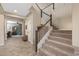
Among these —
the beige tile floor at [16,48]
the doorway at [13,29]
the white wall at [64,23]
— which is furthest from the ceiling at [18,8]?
the white wall at [64,23]

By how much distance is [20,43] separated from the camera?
2113 mm

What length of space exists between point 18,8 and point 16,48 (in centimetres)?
68

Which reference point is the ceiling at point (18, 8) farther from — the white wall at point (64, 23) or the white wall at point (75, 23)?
the white wall at point (75, 23)


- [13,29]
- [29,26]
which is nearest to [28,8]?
[29,26]

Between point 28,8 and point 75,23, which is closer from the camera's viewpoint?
point 75,23

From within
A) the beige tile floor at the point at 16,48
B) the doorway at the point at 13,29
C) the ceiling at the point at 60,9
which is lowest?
the beige tile floor at the point at 16,48

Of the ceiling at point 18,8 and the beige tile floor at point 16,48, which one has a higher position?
the ceiling at point 18,8

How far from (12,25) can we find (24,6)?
1.24 feet

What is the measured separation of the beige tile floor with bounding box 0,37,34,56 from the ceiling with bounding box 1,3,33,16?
0.45m

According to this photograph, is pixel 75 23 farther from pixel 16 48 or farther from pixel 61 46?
pixel 16 48

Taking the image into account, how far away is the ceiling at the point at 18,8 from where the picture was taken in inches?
71.7

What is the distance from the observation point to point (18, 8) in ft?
6.26

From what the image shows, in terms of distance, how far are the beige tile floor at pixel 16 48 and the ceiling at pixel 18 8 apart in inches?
17.9

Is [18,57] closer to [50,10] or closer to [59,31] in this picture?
[59,31]
